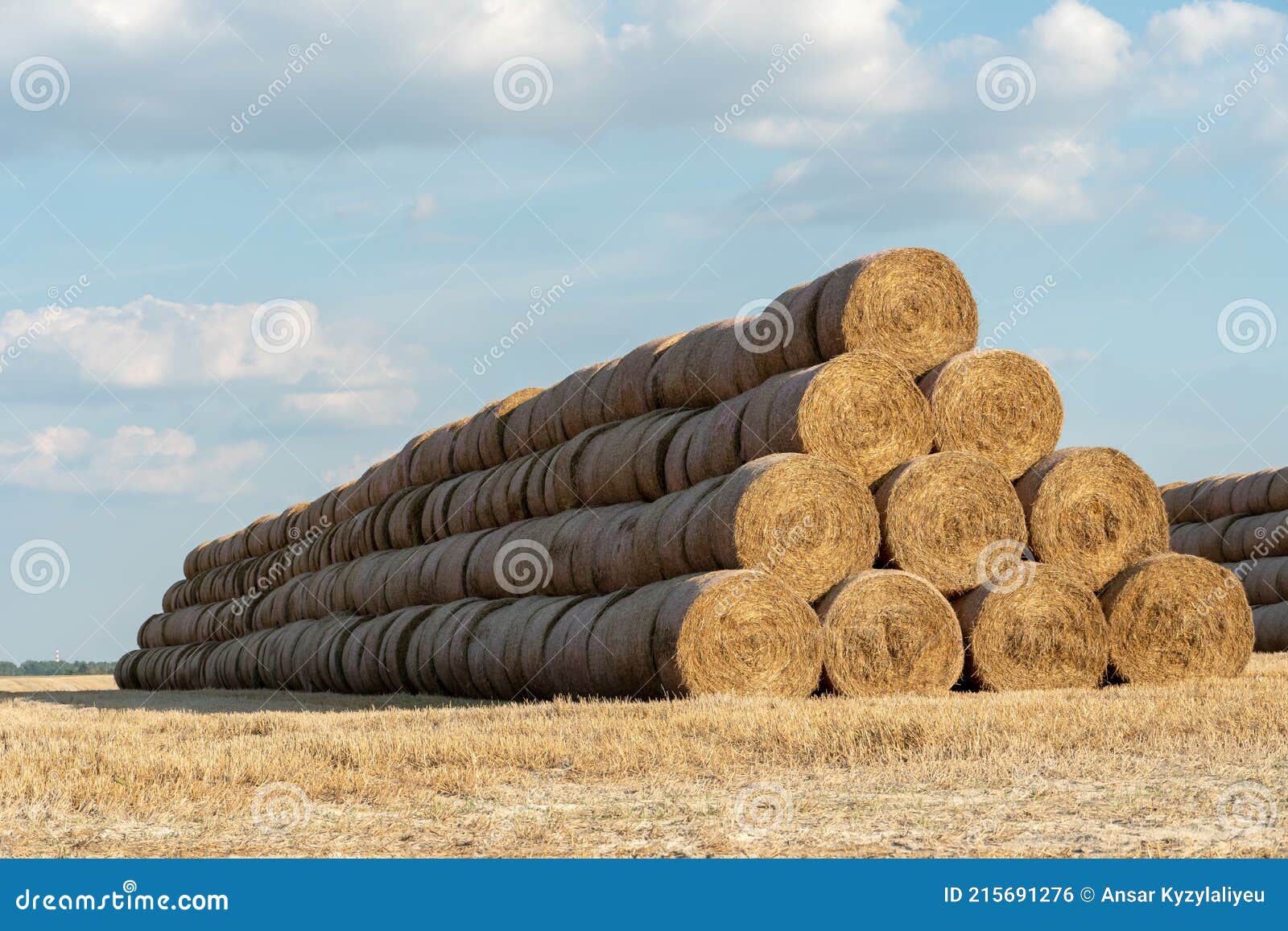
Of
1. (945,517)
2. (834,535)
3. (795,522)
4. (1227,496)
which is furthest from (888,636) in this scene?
(1227,496)

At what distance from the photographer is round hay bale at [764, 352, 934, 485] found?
1129 cm

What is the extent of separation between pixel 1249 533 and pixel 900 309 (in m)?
12.7

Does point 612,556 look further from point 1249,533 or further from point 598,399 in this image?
point 1249,533

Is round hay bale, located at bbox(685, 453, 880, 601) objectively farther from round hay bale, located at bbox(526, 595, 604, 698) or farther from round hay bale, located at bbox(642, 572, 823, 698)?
round hay bale, located at bbox(526, 595, 604, 698)

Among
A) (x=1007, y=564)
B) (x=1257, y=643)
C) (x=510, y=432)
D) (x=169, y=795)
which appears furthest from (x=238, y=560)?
(x=169, y=795)

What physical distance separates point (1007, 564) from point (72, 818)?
301 inches

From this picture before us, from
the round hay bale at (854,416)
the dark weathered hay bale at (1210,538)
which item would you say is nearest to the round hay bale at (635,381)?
the round hay bale at (854,416)

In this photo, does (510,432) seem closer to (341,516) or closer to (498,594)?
(498,594)

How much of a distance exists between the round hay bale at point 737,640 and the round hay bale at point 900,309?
254cm

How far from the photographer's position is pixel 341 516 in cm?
2345

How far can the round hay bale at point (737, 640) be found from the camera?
33.2 ft

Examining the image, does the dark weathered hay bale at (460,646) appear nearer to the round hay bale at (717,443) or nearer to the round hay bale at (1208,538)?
the round hay bale at (717,443)

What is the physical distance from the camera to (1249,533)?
22.2 m

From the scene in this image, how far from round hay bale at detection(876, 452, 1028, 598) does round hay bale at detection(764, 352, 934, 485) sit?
23 cm
